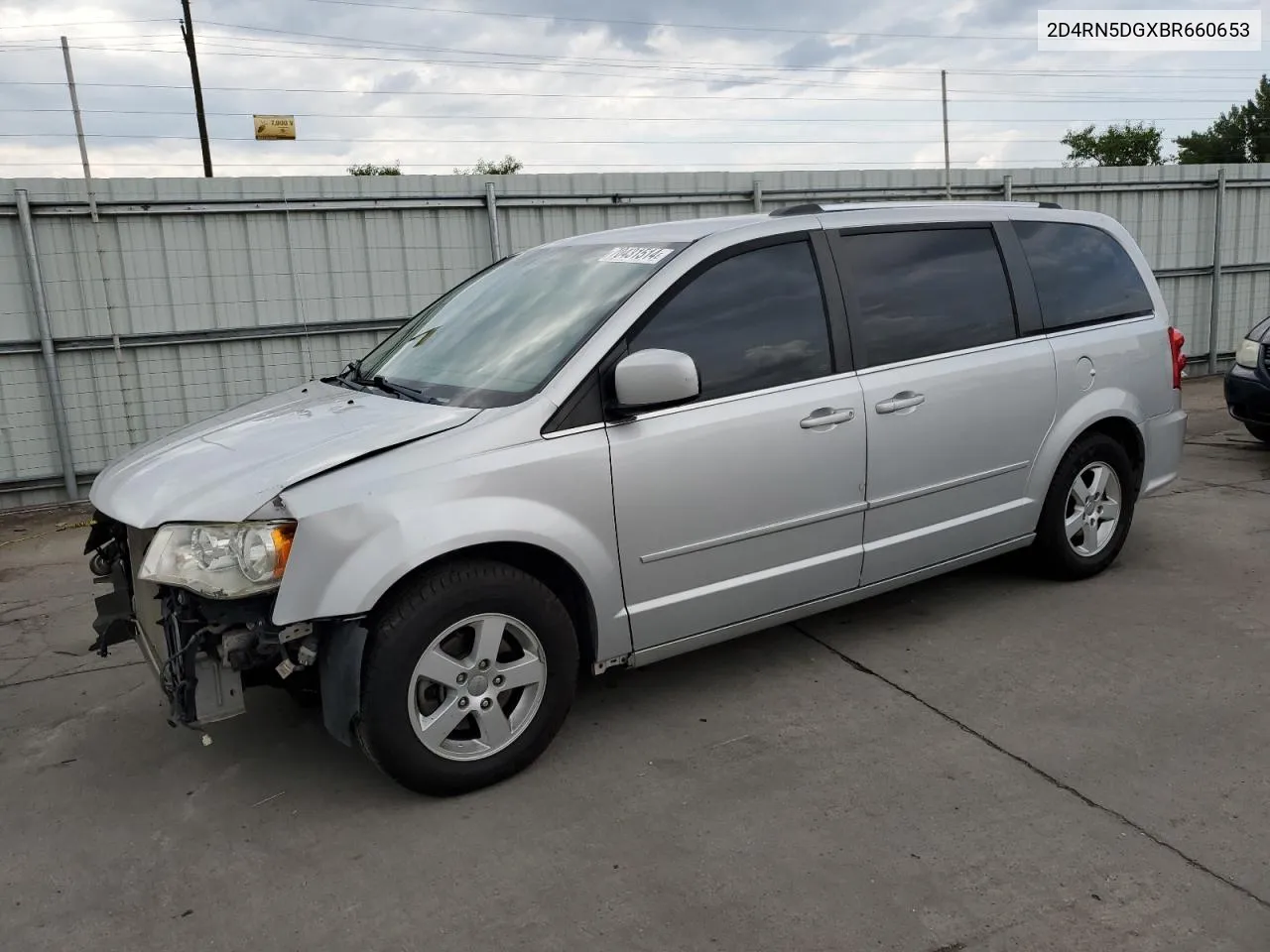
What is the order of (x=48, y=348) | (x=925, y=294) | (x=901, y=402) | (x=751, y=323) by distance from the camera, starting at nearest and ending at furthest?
(x=751, y=323) < (x=901, y=402) < (x=925, y=294) < (x=48, y=348)

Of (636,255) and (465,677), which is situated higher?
(636,255)

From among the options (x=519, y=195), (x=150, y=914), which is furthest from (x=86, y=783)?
(x=519, y=195)

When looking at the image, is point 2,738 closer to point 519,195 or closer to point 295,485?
point 295,485

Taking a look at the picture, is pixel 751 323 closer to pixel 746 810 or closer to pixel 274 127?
pixel 746 810

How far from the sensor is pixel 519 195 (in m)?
9.72

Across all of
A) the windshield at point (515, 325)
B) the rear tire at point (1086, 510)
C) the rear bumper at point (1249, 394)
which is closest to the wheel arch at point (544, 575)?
the windshield at point (515, 325)

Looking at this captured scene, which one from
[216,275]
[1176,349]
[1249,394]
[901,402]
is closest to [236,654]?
[901,402]

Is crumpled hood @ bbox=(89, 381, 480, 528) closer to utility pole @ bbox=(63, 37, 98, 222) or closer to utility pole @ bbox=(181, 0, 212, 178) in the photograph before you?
utility pole @ bbox=(63, 37, 98, 222)

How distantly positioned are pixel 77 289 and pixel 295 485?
656 cm

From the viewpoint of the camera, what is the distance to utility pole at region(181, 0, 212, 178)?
23.2m

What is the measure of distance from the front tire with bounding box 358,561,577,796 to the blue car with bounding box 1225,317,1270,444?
6.84 m

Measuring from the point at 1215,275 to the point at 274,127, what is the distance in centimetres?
1237

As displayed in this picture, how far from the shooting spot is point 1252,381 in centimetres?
796

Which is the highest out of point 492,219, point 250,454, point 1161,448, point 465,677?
point 492,219
